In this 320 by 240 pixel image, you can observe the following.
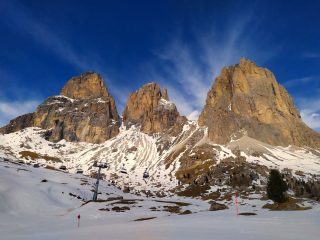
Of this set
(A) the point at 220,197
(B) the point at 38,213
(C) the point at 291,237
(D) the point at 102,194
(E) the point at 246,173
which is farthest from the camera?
(E) the point at 246,173

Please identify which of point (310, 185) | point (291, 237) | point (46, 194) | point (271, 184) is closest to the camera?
point (291, 237)

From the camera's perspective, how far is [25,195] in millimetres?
61562

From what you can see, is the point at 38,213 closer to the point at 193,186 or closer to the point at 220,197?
the point at 220,197

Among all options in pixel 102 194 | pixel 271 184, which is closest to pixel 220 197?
pixel 102 194

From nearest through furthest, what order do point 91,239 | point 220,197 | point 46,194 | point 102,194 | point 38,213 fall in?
point 91,239
point 38,213
point 46,194
point 102,194
point 220,197

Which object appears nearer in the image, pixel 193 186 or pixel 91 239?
pixel 91 239

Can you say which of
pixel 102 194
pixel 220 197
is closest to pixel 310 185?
pixel 220 197

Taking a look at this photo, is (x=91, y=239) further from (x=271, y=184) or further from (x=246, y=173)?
(x=246, y=173)

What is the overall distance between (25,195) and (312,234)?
5761 cm

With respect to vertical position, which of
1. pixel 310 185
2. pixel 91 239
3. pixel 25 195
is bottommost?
pixel 91 239

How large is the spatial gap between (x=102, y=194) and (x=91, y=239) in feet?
258

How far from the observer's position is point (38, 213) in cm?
5456

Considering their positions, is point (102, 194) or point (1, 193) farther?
point (102, 194)

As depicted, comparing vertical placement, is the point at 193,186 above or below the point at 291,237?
above
